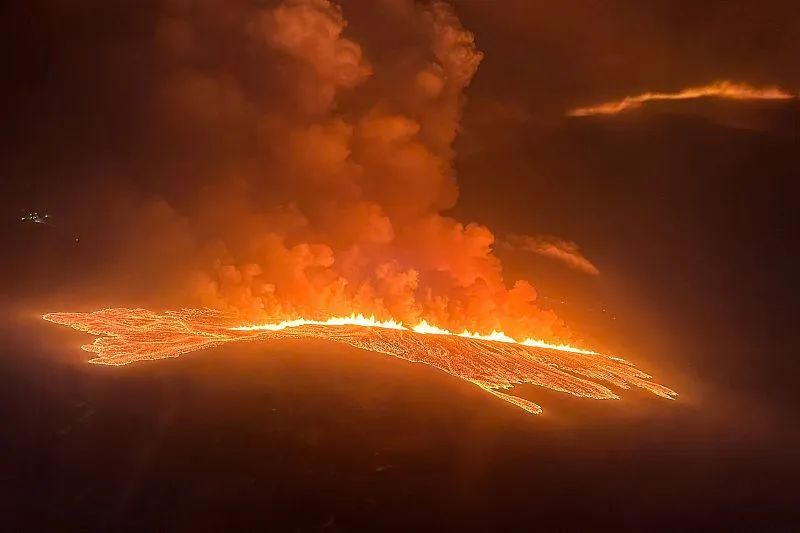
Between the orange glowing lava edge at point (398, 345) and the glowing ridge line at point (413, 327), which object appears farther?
the glowing ridge line at point (413, 327)

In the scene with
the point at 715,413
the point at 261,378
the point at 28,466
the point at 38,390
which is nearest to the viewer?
the point at 28,466

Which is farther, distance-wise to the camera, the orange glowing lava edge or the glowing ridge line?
the glowing ridge line

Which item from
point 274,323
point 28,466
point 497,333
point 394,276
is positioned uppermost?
point 394,276

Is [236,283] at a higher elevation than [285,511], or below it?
higher

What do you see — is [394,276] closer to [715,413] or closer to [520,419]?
[520,419]

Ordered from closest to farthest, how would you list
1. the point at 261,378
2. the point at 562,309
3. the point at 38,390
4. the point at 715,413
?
1. the point at 38,390
2. the point at 261,378
3. the point at 715,413
4. the point at 562,309

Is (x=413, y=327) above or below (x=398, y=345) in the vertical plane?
above

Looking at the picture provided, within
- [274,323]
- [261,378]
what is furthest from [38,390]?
[274,323]

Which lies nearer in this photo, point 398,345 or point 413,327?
point 398,345
